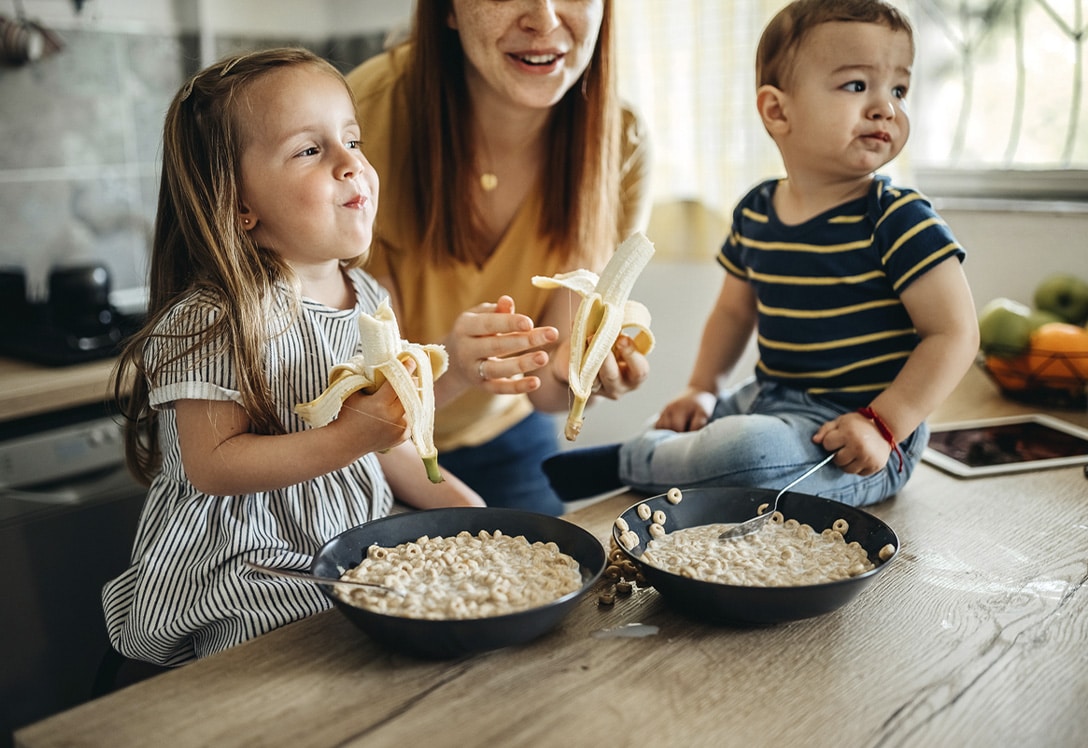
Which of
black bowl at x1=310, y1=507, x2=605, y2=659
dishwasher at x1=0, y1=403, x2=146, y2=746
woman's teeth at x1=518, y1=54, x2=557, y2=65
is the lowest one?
dishwasher at x1=0, y1=403, x2=146, y2=746

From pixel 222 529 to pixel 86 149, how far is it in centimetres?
186

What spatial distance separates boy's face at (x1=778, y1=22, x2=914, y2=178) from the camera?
117 cm

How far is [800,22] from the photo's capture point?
3.96ft

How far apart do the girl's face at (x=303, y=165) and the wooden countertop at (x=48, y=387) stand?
3.00ft

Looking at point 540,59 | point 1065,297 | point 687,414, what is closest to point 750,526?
point 687,414

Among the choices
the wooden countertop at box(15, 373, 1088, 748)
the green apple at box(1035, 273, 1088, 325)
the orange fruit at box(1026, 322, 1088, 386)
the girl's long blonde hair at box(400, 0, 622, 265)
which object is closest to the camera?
the wooden countertop at box(15, 373, 1088, 748)

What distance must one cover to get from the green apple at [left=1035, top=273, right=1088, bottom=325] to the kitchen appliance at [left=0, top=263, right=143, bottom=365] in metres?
1.84

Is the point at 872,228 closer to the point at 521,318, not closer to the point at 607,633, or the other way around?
the point at 521,318

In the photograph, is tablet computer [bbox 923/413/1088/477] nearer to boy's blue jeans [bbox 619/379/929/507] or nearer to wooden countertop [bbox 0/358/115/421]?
boy's blue jeans [bbox 619/379/929/507]

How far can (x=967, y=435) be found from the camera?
150 centimetres

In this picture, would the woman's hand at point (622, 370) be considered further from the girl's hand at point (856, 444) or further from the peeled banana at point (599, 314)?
the girl's hand at point (856, 444)

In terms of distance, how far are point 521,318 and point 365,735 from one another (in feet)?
1.62

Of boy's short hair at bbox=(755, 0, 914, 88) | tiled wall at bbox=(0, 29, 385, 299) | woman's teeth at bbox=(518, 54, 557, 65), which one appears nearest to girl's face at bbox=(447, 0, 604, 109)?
woman's teeth at bbox=(518, 54, 557, 65)

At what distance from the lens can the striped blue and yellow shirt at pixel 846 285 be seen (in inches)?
47.1
